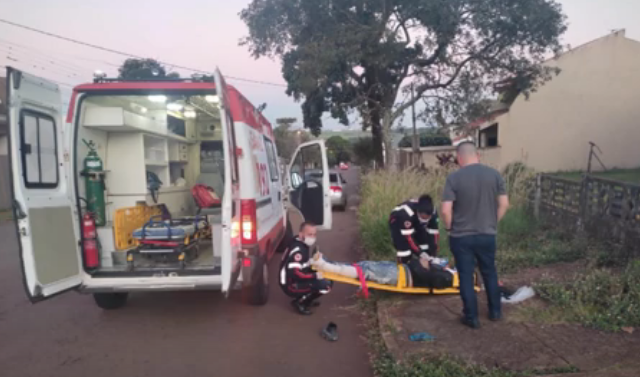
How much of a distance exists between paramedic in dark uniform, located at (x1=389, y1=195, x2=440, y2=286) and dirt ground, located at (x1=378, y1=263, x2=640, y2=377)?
642 mm

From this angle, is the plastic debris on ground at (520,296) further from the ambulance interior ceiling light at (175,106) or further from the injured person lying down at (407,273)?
the ambulance interior ceiling light at (175,106)

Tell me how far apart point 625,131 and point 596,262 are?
66.7 ft

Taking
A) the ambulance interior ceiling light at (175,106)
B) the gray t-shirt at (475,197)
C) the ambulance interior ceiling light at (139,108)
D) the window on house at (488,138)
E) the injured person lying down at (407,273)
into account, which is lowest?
the injured person lying down at (407,273)

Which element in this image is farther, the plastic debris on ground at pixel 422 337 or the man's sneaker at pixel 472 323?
the man's sneaker at pixel 472 323

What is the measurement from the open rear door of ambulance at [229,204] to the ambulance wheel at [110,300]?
6.14 feet

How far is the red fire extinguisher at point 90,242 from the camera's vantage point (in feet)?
16.8

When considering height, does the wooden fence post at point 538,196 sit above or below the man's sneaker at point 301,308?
above

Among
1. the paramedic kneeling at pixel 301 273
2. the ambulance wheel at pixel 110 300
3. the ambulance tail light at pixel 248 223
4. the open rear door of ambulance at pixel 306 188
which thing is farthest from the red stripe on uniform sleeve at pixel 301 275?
the open rear door of ambulance at pixel 306 188

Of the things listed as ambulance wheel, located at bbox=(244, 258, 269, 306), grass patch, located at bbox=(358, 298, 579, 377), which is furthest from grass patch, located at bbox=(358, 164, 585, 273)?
grass patch, located at bbox=(358, 298, 579, 377)

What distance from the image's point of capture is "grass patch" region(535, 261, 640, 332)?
14.1ft

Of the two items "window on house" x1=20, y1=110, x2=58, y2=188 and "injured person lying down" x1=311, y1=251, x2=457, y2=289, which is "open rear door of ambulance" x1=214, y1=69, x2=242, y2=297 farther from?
"window on house" x1=20, y1=110, x2=58, y2=188

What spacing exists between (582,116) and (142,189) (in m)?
22.0

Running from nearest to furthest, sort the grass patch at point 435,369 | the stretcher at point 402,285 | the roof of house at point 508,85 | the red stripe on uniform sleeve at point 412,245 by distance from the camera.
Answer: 1. the grass patch at point 435,369
2. the stretcher at point 402,285
3. the red stripe on uniform sleeve at point 412,245
4. the roof of house at point 508,85

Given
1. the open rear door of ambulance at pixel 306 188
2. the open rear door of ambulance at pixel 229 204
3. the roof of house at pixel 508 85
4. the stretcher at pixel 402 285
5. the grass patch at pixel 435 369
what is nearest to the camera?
the grass patch at pixel 435 369
